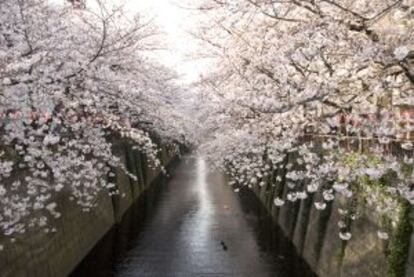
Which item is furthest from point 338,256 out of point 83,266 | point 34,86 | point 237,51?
point 34,86

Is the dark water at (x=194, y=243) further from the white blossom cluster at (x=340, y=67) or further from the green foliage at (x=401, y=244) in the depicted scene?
the green foliage at (x=401, y=244)

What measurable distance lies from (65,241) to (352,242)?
417 inches

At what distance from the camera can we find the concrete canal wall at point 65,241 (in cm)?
1595

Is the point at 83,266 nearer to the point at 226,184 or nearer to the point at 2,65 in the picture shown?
the point at 2,65

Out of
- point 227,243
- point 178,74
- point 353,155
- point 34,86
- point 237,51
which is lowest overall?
point 227,243

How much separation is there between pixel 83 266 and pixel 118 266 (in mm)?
1430

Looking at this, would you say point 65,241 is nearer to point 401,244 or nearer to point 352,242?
point 352,242

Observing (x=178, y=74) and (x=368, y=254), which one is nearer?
(x=368, y=254)

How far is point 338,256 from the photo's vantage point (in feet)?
62.2

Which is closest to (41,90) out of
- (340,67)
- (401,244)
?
(340,67)

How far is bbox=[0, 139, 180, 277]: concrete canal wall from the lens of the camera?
628 inches

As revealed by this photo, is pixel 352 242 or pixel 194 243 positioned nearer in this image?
pixel 352 242

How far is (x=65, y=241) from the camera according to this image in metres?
21.3

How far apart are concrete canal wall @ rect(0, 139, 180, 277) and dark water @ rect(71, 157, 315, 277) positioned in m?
0.62
